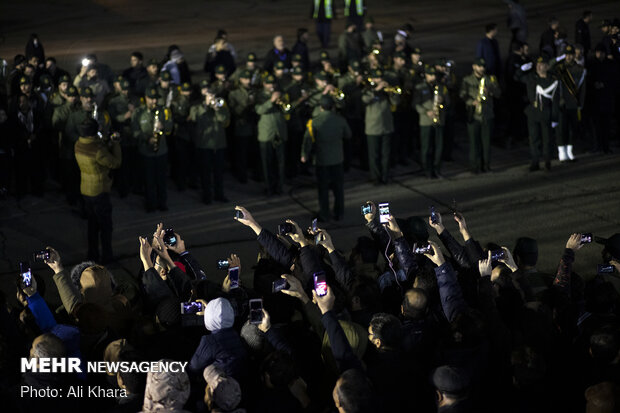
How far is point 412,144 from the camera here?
1700cm

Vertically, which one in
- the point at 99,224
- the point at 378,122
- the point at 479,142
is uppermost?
the point at 378,122

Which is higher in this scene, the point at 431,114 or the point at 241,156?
the point at 431,114

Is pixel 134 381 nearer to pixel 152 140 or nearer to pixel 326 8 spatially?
pixel 152 140

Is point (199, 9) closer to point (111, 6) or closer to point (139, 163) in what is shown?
point (111, 6)

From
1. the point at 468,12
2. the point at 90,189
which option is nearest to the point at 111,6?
the point at 468,12

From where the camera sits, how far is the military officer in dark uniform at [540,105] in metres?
15.5

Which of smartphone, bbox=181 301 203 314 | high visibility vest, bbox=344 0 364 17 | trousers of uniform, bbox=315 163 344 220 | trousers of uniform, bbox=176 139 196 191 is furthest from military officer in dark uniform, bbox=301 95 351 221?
high visibility vest, bbox=344 0 364 17

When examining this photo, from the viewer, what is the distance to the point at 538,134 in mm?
15875

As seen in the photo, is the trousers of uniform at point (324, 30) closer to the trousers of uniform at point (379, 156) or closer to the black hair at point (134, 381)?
the trousers of uniform at point (379, 156)

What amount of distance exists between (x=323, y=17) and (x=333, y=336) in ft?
54.0

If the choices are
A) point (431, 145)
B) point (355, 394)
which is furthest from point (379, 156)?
point (355, 394)

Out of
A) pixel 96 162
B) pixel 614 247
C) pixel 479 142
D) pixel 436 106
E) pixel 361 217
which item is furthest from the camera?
pixel 479 142

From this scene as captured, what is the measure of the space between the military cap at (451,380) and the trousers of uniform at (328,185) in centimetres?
752

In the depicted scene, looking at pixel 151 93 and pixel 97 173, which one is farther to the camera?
pixel 151 93
